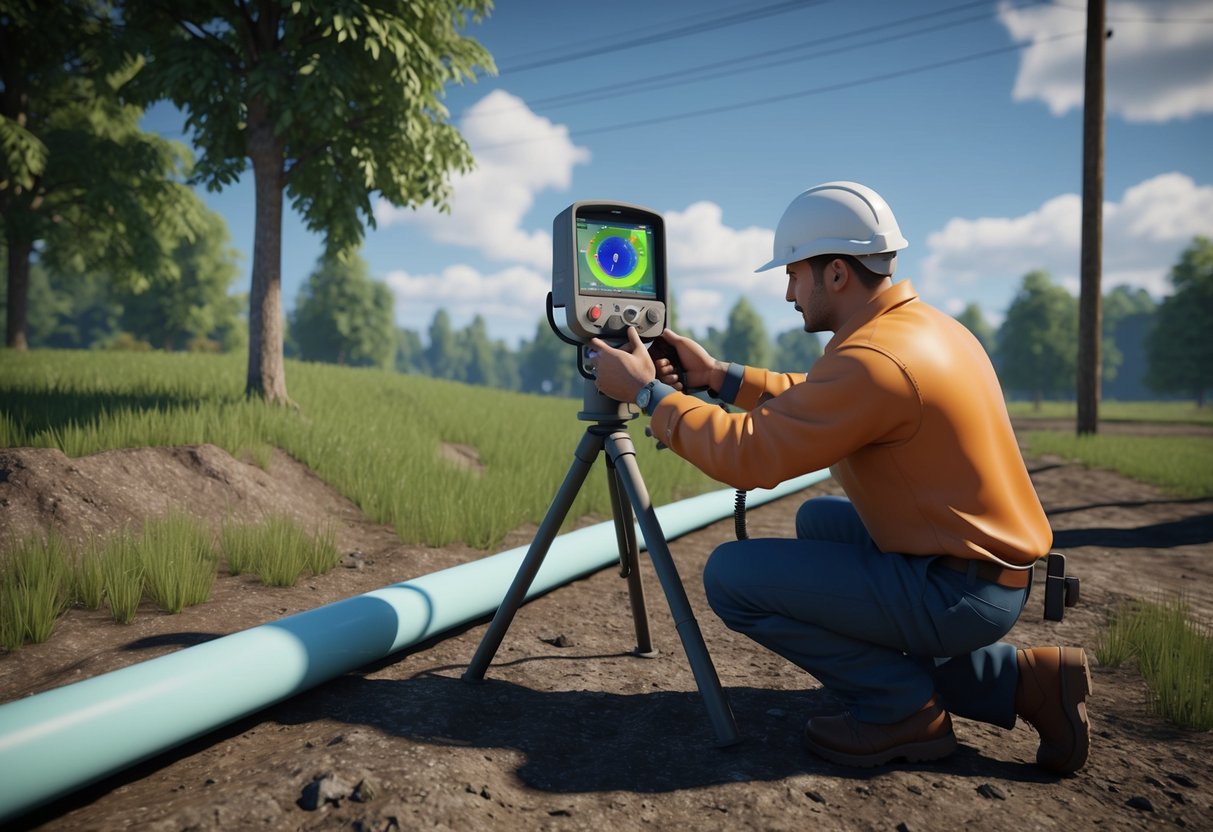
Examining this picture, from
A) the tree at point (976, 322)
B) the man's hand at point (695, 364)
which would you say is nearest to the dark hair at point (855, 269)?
the man's hand at point (695, 364)

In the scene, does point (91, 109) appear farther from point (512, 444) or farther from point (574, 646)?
point (574, 646)

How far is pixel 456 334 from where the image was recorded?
140125 mm

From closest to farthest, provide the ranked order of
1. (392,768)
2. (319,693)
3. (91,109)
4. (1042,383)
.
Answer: (392,768) → (319,693) → (91,109) → (1042,383)

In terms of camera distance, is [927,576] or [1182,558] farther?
[1182,558]

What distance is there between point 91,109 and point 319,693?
17.5 m

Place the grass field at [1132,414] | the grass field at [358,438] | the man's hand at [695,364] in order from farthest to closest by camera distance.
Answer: the grass field at [1132,414], the grass field at [358,438], the man's hand at [695,364]

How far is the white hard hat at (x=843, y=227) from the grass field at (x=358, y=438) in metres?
3.04

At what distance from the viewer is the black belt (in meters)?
1.95

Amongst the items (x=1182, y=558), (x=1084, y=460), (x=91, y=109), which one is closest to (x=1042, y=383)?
(x=1084, y=460)

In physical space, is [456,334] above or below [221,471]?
above

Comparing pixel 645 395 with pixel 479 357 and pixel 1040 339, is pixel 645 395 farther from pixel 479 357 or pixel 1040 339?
pixel 479 357

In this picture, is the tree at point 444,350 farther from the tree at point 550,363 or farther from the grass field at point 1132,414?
the grass field at point 1132,414

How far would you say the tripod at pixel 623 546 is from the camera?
211 centimetres

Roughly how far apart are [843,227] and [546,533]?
138 centimetres
